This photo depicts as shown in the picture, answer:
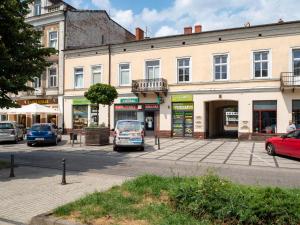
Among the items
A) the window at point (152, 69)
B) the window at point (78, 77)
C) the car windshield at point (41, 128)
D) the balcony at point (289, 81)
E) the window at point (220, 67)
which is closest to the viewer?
the car windshield at point (41, 128)

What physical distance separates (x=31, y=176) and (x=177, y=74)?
18780mm

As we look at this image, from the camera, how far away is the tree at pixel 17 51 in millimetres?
11430

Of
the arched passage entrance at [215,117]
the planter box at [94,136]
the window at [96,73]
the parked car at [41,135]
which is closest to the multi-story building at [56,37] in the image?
the window at [96,73]

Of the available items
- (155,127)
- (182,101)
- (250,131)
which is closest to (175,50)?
(182,101)

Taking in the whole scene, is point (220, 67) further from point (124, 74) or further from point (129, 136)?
point (129, 136)

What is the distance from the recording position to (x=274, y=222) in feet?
15.8

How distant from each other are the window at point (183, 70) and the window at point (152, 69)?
77.4 inches

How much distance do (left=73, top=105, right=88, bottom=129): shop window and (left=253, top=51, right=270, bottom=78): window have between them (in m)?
16.0

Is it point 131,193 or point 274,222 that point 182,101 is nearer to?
point 131,193

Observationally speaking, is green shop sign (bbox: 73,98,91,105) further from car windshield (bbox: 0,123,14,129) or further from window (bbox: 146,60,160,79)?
car windshield (bbox: 0,123,14,129)

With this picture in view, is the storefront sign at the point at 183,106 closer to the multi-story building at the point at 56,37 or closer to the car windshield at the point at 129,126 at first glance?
the car windshield at the point at 129,126

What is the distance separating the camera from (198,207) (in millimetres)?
5445

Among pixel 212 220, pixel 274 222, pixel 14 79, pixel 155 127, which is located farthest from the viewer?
pixel 155 127

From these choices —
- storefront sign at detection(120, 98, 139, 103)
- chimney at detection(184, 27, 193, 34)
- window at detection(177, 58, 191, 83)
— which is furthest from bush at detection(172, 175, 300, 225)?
chimney at detection(184, 27, 193, 34)
